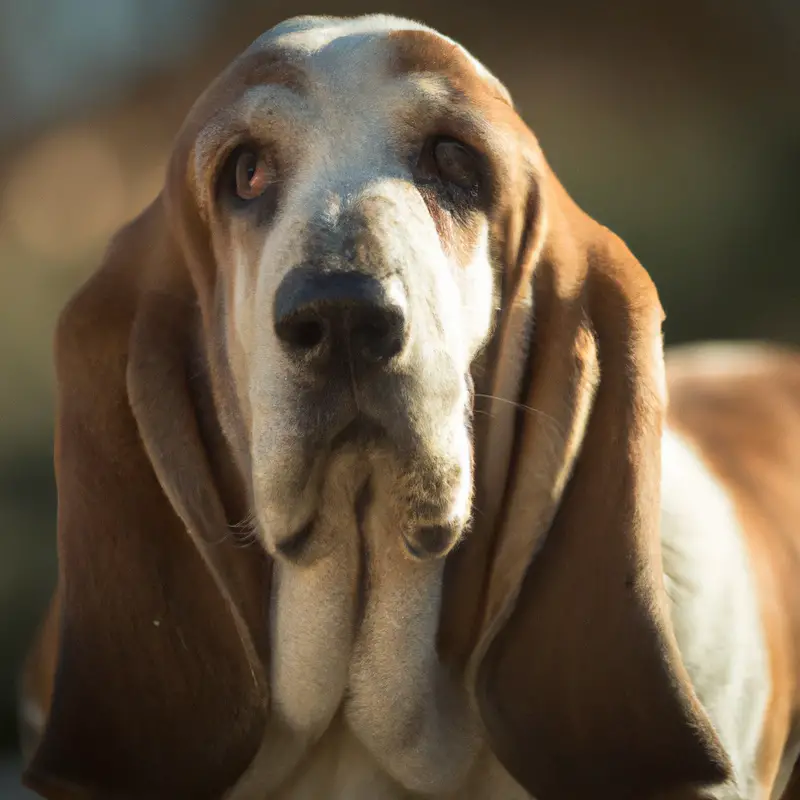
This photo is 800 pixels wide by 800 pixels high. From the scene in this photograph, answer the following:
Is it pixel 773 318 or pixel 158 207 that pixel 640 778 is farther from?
pixel 773 318

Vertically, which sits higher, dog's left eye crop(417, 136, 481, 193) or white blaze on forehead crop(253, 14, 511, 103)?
white blaze on forehead crop(253, 14, 511, 103)

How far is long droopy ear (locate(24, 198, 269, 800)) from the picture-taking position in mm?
1671

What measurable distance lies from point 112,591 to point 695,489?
2.99ft

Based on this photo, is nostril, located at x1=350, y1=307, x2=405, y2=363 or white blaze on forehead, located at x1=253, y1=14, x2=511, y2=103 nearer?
nostril, located at x1=350, y1=307, x2=405, y2=363

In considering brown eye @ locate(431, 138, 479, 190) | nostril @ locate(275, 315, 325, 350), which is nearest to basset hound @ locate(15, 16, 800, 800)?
brown eye @ locate(431, 138, 479, 190)

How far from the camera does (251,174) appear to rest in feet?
5.40

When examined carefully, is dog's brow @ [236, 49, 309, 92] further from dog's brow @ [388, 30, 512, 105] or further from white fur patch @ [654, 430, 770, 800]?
white fur patch @ [654, 430, 770, 800]

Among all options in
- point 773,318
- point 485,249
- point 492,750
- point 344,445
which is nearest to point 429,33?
point 485,249

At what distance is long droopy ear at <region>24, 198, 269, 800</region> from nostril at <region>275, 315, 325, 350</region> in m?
0.33

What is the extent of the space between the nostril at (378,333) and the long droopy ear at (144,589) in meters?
0.38

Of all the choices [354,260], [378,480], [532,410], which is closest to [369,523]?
[378,480]

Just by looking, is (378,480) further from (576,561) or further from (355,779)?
(355,779)

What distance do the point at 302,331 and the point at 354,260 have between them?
0.33 feet

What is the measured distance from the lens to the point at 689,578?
185 centimetres
